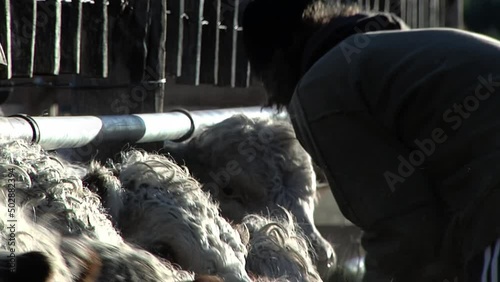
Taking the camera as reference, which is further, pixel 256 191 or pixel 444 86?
pixel 256 191

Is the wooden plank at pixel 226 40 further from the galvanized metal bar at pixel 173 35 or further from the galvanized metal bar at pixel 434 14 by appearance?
the galvanized metal bar at pixel 434 14

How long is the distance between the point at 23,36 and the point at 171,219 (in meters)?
1.32

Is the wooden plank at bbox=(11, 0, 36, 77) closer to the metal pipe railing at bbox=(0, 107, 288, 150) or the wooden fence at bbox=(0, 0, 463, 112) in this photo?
the wooden fence at bbox=(0, 0, 463, 112)

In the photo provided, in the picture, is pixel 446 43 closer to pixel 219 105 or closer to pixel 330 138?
pixel 330 138

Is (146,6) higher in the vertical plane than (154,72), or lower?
higher

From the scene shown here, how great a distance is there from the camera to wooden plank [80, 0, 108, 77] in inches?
216

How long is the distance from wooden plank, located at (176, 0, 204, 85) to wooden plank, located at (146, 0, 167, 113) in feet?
2.20

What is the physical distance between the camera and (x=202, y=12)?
6.86m

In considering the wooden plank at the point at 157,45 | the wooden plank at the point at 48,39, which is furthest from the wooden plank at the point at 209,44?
the wooden plank at the point at 48,39

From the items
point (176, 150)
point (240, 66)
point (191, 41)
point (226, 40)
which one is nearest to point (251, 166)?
point (176, 150)

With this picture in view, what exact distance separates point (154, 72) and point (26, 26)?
1.14m

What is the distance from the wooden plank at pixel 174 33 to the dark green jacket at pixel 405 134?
234cm

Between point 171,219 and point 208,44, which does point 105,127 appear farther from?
point 208,44

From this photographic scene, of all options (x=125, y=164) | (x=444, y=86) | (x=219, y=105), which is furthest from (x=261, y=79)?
(x=219, y=105)
